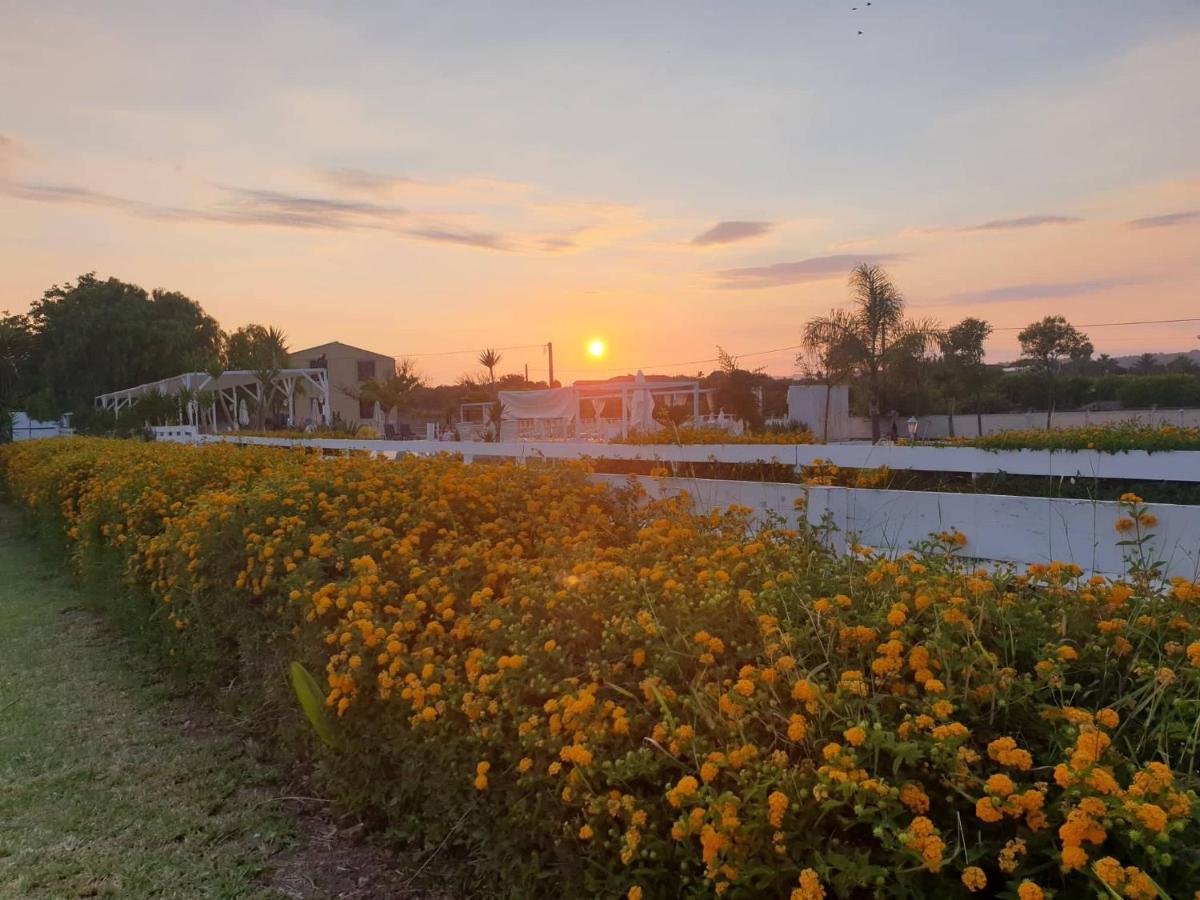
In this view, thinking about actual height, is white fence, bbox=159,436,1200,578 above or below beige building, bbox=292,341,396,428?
below

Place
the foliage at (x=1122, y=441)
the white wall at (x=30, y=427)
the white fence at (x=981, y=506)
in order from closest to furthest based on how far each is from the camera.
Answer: the white fence at (x=981, y=506) < the foliage at (x=1122, y=441) < the white wall at (x=30, y=427)

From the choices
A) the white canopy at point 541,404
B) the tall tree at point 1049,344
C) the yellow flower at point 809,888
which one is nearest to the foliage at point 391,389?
the white canopy at point 541,404

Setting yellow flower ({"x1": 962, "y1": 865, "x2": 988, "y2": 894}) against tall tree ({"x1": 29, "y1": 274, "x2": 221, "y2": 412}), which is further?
tall tree ({"x1": 29, "y1": 274, "x2": 221, "y2": 412})

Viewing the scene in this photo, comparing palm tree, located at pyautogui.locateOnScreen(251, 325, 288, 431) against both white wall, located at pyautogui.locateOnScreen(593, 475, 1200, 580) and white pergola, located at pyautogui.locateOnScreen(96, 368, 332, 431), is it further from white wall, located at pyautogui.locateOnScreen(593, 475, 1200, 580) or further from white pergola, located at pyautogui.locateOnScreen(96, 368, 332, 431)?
white wall, located at pyautogui.locateOnScreen(593, 475, 1200, 580)

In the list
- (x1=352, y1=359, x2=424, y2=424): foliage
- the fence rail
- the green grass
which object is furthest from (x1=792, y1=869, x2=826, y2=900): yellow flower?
(x1=352, y1=359, x2=424, y2=424): foliage

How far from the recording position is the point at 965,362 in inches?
1572

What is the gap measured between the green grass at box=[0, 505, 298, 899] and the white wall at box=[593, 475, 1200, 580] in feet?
8.98

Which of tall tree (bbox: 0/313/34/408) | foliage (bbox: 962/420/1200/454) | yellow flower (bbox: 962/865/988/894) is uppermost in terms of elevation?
tall tree (bbox: 0/313/34/408)

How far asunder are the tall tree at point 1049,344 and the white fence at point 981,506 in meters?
41.7

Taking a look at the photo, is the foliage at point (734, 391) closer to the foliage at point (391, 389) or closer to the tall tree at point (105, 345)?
the foliage at point (391, 389)

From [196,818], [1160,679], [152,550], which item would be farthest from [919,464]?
[152,550]

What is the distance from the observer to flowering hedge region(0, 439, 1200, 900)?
1.57m

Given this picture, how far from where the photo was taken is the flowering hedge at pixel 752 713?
1.57 metres

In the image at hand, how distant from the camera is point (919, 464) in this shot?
4.79 metres
